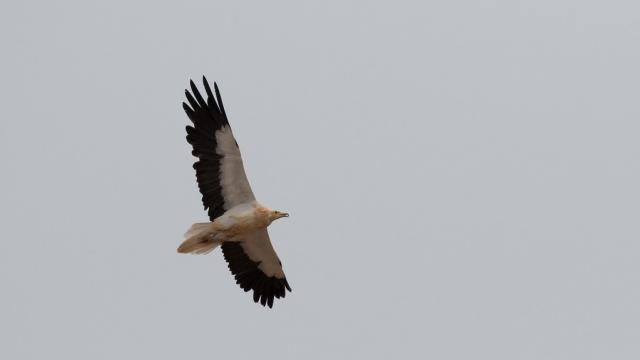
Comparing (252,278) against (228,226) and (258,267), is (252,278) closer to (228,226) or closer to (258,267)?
(258,267)

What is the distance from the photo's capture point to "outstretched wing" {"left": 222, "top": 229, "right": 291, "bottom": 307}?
22094 mm

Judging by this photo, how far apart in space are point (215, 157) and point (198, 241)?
1.57 m

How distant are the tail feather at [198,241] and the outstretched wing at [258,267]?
1.19 meters

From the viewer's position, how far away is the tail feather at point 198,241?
67.6ft

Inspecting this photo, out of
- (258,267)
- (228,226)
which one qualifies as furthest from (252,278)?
(228,226)

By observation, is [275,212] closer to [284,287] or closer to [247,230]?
[247,230]

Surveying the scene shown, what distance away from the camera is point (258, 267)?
74.2 feet

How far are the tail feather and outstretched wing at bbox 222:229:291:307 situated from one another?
1191mm

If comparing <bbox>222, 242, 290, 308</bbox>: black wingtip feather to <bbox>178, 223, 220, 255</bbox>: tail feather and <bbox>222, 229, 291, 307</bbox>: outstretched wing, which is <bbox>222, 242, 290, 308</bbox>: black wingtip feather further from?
<bbox>178, 223, 220, 255</bbox>: tail feather

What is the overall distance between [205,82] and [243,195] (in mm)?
2214

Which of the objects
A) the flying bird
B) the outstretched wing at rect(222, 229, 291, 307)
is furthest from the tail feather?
the outstretched wing at rect(222, 229, 291, 307)

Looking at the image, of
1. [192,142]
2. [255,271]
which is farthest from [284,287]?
[192,142]

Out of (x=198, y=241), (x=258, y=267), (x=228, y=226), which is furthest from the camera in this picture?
(x=258, y=267)

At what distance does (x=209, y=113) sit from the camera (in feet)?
69.2
